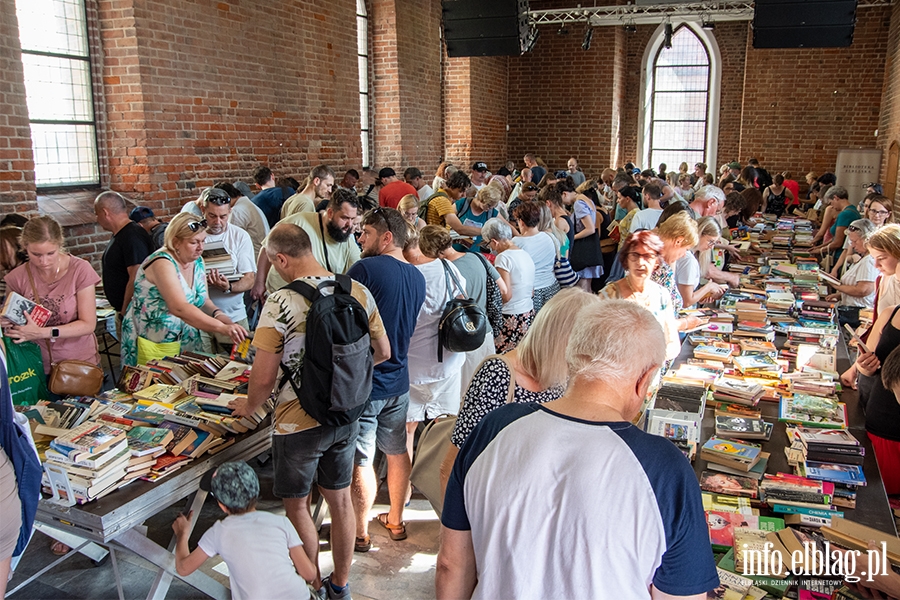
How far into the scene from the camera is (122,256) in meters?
4.35

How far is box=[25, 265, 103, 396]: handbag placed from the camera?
3.26 meters

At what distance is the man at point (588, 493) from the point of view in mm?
1395

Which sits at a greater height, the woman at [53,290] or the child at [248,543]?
A: the woman at [53,290]

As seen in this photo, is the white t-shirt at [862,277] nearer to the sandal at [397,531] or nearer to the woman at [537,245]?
the woman at [537,245]

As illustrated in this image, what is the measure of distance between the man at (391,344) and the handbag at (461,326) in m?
0.16

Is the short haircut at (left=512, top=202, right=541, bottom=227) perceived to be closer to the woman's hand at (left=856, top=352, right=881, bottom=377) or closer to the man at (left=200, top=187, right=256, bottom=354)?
the man at (left=200, top=187, right=256, bottom=354)

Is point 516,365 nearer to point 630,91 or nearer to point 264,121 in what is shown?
point 264,121

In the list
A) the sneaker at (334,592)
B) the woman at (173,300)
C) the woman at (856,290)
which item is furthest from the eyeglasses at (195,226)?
the woman at (856,290)

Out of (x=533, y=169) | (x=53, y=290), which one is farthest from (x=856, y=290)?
(x=533, y=169)

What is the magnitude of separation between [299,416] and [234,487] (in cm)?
41

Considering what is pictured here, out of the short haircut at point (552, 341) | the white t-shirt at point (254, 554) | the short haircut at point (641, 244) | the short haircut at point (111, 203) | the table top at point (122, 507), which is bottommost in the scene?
the white t-shirt at point (254, 554)

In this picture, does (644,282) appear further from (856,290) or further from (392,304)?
(856,290)

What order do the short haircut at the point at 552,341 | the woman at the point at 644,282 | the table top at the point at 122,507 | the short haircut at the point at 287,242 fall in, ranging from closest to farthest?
the short haircut at the point at 552,341 < the table top at the point at 122,507 < the short haircut at the point at 287,242 < the woman at the point at 644,282

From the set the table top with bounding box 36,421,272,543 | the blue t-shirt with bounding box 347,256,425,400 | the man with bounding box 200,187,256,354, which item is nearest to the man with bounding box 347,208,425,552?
the blue t-shirt with bounding box 347,256,425,400
